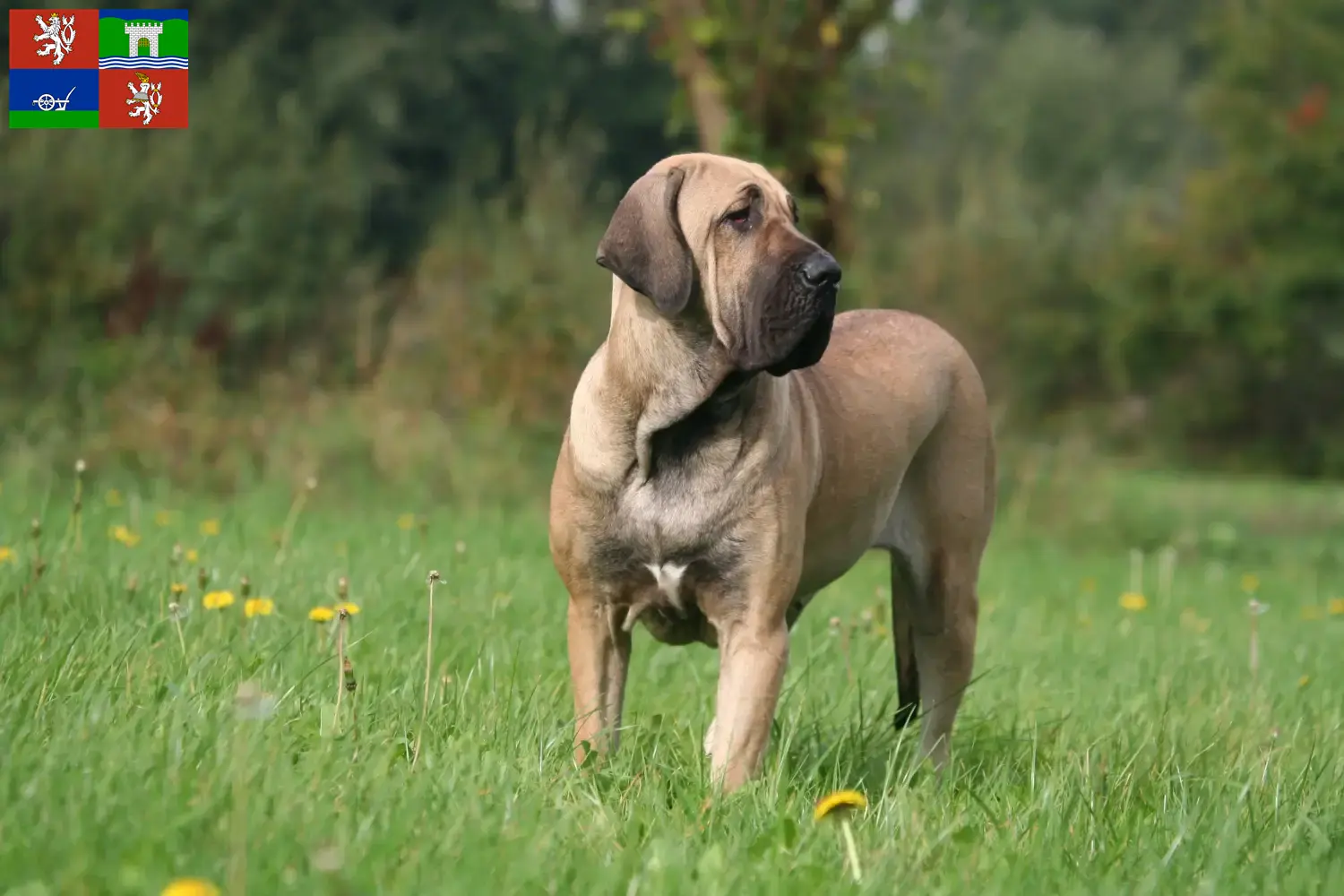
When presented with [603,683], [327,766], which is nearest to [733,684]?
[603,683]

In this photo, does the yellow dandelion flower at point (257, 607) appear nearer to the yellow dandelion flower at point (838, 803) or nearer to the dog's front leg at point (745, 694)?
the dog's front leg at point (745, 694)

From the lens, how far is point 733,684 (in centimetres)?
362

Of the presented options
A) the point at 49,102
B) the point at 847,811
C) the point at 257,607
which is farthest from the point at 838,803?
the point at 49,102

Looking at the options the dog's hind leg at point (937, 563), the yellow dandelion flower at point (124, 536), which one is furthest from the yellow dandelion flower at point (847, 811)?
the yellow dandelion flower at point (124, 536)

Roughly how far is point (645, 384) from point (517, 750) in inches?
38.5

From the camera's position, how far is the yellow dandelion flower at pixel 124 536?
17.9ft

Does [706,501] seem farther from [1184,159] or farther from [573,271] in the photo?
[1184,159]

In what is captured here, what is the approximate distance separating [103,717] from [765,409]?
1.73m

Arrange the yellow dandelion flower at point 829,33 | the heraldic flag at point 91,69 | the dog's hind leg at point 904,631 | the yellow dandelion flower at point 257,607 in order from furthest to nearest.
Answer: the yellow dandelion flower at point 829,33
the heraldic flag at point 91,69
the dog's hind leg at point 904,631
the yellow dandelion flower at point 257,607

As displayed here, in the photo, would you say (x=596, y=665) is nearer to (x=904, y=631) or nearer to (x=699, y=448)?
(x=699, y=448)

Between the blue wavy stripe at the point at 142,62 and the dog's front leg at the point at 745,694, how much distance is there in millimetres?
4429

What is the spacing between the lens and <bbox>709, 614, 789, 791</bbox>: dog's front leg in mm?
3508

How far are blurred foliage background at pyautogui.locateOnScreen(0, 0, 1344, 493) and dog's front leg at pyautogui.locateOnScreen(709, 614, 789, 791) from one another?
19.7 feet

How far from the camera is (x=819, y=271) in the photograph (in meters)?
3.57
